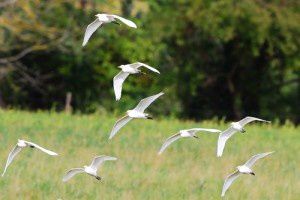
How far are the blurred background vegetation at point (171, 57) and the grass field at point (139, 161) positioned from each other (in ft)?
57.6

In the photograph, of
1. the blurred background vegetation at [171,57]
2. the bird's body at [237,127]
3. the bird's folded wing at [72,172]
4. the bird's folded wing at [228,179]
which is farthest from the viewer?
the blurred background vegetation at [171,57]

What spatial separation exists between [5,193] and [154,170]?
10.3 feet

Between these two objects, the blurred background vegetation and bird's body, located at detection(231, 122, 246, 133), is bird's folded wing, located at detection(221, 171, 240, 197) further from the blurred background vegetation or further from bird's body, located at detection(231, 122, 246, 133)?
the blurred background vegetation

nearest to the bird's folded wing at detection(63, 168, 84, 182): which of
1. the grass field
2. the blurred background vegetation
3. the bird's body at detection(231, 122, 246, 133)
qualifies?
the grass field

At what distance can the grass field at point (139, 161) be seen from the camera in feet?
37.7

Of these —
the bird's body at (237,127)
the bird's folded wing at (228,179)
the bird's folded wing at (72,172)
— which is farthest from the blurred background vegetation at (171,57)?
the bird's body at (237,127)

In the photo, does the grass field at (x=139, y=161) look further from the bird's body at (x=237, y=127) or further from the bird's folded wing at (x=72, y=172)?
the bird's body at (x=237, y=127)

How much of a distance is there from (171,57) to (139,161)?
1111 inches

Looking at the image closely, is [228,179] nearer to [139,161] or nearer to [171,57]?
[139,161]

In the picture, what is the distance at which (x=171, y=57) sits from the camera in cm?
4225

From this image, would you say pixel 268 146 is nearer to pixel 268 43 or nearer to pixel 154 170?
pixel 154 170

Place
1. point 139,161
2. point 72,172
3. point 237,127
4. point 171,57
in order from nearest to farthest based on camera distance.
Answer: point 237,127 → point 72,172 → point 139,161 → point 171,57

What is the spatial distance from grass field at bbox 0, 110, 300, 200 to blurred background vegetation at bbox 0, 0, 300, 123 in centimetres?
1757

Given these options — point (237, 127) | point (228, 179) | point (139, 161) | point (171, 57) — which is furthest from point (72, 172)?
point (171, 57)
